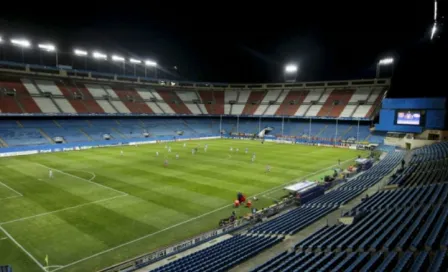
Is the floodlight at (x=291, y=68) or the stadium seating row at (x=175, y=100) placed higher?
the floodlight at (x=291, y=68)

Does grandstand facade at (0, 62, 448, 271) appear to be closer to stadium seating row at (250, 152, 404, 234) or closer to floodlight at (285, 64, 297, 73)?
stadium seating row at (250, 152, 404, 234)

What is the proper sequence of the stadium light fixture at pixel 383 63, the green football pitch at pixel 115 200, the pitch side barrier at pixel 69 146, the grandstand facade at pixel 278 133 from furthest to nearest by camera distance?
the stadium light fixture at pixel 383 63, the pitch side barrier at pixel 69 146, the green football pitch at pixel 115 200, the grandstand facade at pixel 278 133

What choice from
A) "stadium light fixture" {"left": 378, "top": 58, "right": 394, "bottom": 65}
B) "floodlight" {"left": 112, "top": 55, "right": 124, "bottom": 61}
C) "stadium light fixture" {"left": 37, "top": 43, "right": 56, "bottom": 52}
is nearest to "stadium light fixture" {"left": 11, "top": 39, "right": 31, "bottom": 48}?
"stadium light fixture" {"left": 37, "top": 43, "right": 56, "bottom": 52}

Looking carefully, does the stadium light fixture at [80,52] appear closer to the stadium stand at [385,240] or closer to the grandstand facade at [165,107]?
the grandstand facade at [165,107]

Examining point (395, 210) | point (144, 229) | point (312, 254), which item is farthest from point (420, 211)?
point (144, 229)

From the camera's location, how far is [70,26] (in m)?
45.6

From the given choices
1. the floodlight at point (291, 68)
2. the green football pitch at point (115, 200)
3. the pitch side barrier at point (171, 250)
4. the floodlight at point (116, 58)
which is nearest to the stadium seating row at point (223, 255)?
the pitch side barrier at point (171, 250)

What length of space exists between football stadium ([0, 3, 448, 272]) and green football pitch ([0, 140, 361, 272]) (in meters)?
0.12

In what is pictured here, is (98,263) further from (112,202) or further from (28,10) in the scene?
(28,10)

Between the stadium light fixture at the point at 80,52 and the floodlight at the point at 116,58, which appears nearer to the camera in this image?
the stadium light fixture at the point at 80,52

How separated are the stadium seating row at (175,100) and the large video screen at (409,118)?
9234mm

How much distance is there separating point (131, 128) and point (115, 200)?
132ft

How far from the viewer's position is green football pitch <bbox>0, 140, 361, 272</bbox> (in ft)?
47.8

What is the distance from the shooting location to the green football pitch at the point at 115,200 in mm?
14578
